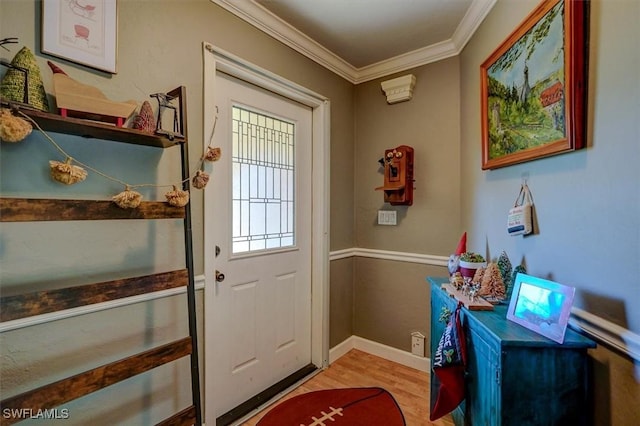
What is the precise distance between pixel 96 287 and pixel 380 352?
2240mm

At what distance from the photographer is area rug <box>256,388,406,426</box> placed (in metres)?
1.85

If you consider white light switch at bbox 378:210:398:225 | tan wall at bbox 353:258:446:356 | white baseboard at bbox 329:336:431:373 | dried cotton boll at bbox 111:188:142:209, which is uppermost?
dried cotton boll at bbox 111:188:142:209

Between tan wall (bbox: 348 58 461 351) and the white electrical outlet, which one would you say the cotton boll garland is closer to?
tan wall (bbox: 348 58 461 351)

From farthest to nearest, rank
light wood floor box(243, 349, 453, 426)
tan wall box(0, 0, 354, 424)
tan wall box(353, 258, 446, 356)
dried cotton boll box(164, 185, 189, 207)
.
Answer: tan wall box(353, 258, 446, 356), light wood floor box(243, 349, 453, 426), dried cotton boll box(164, 185, 189, 207), tan wall box(0, 0, 354, 424)

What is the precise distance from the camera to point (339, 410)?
1.95 m

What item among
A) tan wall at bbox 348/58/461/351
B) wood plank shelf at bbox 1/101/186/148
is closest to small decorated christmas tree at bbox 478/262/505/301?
tan wall at bbox 348/58/461/351

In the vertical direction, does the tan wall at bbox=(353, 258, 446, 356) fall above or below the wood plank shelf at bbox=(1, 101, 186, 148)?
below

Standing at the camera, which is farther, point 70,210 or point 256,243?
point 256,243

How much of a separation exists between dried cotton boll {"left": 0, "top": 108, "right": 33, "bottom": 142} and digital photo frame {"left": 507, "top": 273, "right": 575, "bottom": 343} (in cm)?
181

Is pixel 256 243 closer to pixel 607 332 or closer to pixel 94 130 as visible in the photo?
pixel 94 130

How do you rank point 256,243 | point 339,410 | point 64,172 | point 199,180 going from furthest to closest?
point 256,243 → point 339,410 → point 199,180 → point 64,172

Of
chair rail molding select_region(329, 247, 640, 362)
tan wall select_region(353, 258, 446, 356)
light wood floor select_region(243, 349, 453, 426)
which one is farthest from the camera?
tan wall select_region(353, 258, 446, 356)

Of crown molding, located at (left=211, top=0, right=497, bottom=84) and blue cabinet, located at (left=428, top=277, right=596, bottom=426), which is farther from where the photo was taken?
crown molding, located at (left=211, top=0, right=497, bottom=84)

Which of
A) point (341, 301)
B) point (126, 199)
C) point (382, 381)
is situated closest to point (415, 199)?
point (341, 301)
